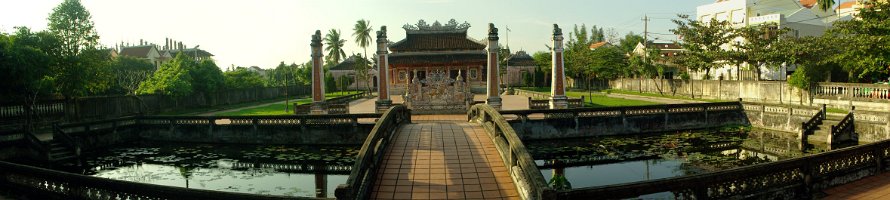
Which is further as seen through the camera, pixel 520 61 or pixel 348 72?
pixel 348 72

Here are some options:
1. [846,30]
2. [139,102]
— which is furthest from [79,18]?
[846,30]

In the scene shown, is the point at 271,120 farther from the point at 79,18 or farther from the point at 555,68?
the point at 79,18

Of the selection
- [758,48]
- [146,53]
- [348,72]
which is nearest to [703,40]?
[758,48]

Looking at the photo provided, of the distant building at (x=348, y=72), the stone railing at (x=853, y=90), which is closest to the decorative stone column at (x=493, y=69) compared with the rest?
the stone railing at (x=853, y=90)

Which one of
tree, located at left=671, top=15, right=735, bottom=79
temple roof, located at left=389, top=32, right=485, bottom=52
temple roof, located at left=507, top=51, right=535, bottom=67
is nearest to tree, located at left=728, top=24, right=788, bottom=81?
tree, located at left=671, top=15, right=735, bottom=79

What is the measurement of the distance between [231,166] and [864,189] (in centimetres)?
1744

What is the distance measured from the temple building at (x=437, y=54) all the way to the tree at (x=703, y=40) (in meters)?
21.9

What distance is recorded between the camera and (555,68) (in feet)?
99.3

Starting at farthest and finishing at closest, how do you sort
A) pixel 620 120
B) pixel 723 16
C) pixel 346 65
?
pixel 346 65 → pixel 723 16 → pixel 620 120

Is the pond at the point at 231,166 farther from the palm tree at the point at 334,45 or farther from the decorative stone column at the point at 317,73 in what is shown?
the palm tree at the point at 334,45

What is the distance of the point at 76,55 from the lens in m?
29.9

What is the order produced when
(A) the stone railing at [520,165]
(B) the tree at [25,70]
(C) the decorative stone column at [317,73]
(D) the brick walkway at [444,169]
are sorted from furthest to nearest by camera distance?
1. (C) the decorative stone column at [317,73]
2. (B) the tree at [25,70]
3. (D) the brick walkway at [444,169]
4. (A) the stone railing at [520,165]

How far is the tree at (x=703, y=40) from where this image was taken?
38.1 meters

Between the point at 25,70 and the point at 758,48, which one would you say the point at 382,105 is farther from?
the point at 758,48
